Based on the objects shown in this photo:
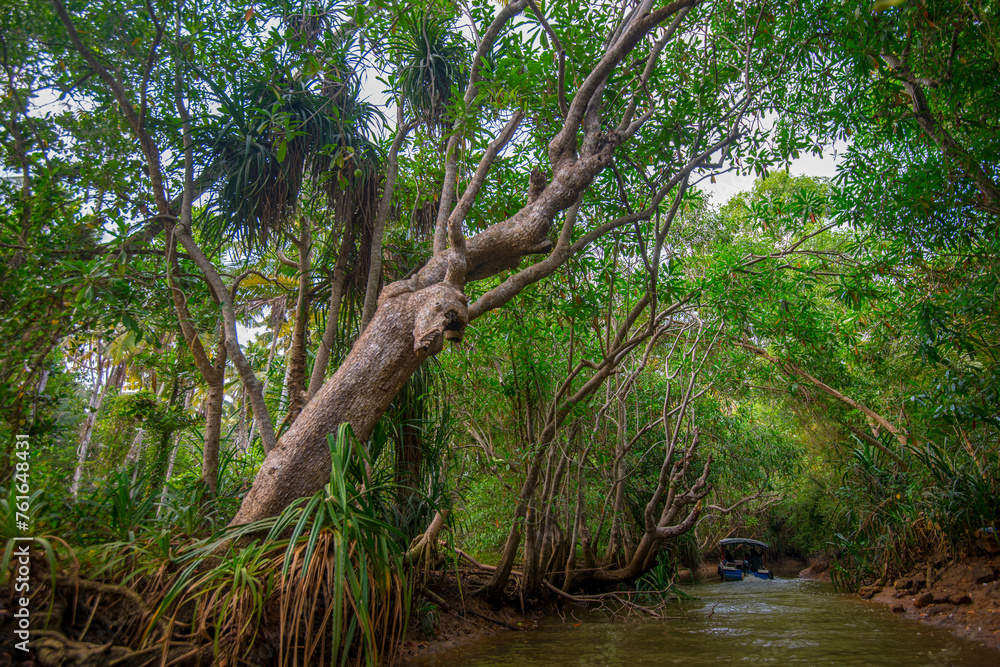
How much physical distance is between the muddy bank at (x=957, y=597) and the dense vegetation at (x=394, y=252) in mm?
339

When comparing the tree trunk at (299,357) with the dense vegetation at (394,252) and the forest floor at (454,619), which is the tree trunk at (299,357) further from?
the forest floor at (454,619)

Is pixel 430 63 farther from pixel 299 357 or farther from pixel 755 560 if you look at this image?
pixel 755 560

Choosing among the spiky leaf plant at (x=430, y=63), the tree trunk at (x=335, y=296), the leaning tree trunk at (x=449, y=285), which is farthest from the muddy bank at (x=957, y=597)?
the spiky leaf plant at (x=430, y=63)

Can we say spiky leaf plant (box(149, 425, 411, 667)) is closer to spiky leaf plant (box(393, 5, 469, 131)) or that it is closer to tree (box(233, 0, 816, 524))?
tree (box(233, 0, 816, 524))

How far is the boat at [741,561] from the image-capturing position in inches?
494

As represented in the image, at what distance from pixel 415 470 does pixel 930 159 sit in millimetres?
5069

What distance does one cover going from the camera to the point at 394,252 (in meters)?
5.12

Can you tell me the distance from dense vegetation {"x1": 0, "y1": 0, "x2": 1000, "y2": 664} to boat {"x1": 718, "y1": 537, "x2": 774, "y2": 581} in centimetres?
683

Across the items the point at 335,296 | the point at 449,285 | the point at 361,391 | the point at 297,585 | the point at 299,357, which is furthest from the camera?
the point at 335,296

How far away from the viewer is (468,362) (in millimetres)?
5965

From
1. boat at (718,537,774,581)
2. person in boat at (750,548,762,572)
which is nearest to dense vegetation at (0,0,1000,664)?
boat at (718,537,774,581)

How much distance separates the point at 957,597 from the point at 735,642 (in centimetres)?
278

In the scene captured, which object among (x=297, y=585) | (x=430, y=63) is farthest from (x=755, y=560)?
(x=297, y=585)

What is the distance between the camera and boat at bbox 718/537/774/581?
12.6 metres
